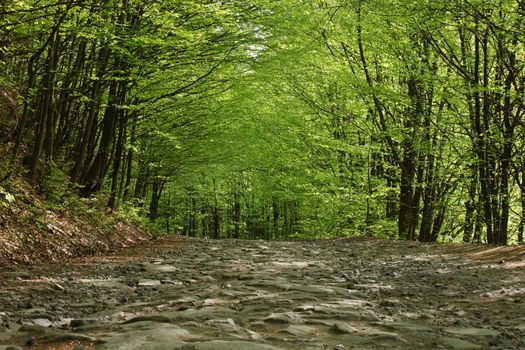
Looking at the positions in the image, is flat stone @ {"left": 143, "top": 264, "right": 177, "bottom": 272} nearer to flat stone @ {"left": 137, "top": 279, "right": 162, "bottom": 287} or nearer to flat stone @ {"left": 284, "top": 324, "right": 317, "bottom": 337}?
flat stone @ {"left": 137, "top": 279, "right": 162, "bottom": 287}

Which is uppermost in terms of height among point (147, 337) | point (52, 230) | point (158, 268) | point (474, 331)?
point (52, 230)

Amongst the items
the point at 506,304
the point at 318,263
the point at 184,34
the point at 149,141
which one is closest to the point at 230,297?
the point at 506,304

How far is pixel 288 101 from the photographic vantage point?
21984mm

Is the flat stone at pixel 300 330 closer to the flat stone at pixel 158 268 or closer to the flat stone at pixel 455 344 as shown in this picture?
the flat stone at pixel 455 344

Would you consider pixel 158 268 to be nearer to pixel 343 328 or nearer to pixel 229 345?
pixel 343 328

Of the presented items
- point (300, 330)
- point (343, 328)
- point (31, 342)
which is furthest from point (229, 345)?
point (31, 342)

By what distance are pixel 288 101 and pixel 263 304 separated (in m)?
17.0

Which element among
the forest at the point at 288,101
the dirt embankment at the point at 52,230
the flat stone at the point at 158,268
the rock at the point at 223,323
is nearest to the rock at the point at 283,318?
the rock at the point at 223,323

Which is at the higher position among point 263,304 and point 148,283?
point 263,304

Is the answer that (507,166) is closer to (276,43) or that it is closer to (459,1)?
(459,1)

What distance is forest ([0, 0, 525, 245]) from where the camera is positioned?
11.0m

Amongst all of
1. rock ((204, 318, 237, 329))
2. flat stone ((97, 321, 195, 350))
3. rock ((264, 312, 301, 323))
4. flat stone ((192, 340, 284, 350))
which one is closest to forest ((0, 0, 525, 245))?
flat stone ((97, 321, 195, 350))

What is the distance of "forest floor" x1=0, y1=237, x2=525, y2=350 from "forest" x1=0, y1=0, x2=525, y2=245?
123 inches

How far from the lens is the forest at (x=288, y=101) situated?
433 inches
